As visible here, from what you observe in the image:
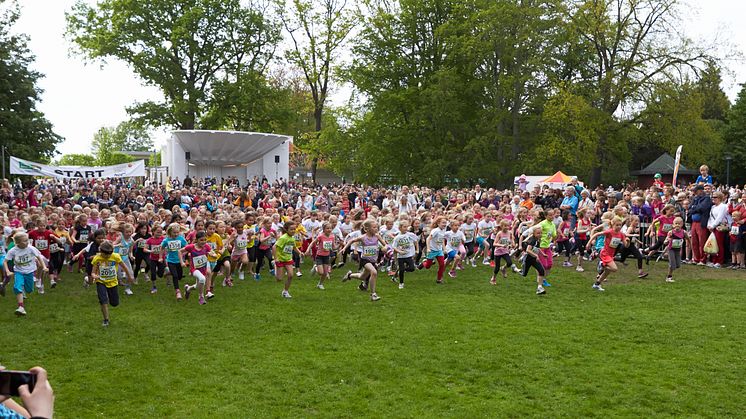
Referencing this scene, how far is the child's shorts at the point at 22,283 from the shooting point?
38.4 feet

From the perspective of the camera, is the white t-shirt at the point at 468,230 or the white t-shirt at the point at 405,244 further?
the white t-shirt at the point at 468,230

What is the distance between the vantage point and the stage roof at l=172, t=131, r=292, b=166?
109 ft

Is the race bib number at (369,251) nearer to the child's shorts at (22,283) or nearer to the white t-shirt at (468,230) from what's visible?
→ the white t-shirt at (468,230)

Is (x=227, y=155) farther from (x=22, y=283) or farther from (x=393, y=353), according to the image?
(x=393, y=353)

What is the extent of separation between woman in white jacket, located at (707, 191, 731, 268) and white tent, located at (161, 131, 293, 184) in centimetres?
2302

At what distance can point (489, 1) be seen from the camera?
39.8 metres

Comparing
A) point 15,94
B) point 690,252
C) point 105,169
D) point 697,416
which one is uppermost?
point 15,94

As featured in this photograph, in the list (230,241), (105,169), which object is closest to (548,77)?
(105,169)

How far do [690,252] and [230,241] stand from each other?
13583 millimetres

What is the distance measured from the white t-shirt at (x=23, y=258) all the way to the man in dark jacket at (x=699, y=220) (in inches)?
662

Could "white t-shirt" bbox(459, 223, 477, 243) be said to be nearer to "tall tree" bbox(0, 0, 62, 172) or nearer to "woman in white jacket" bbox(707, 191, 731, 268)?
"woman in white jacket" bbox(707, 191, 731, 268)

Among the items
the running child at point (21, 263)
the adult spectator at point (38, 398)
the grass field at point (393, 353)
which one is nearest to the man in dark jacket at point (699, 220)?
the grass field at point (393, 353)

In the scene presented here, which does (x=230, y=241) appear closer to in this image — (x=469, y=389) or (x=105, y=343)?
(x=105, y=343)

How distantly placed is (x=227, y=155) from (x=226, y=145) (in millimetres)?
1953
